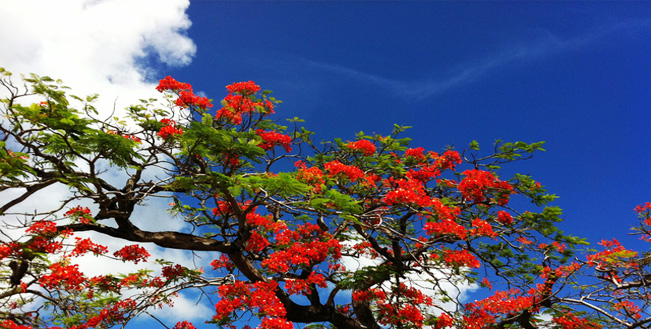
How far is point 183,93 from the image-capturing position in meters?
9.06

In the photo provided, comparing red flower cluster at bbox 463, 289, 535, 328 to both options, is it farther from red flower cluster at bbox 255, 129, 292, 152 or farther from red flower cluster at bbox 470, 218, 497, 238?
red flower cluster at bbox 255, 129, 292, 152

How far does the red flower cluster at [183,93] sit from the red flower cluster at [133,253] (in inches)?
126

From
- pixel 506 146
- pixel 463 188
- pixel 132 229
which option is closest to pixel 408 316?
pixel 463 188

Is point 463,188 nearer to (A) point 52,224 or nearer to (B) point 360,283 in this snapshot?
(B) point 360,283

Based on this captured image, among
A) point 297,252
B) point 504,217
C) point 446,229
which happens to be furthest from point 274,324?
point 504,217

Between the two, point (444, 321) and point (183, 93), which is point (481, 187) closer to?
point (444, 321)

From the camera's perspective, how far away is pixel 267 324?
20.6 feet

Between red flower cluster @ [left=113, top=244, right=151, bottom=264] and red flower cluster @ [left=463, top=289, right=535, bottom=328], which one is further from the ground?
red flower cluster @ [left=113, top=244, right=151, bottom=264]

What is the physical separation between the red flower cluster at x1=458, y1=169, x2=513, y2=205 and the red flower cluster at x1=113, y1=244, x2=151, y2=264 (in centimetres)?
650

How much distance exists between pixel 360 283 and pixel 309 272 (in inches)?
43.5

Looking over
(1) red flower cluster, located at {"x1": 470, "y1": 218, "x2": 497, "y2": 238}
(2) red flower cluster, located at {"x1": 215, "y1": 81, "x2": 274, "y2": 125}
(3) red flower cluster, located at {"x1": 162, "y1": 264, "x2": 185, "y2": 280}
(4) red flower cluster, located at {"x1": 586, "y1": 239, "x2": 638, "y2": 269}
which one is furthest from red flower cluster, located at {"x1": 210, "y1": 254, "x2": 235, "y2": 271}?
(4) red flower cluster, located at {"x1": 586, "y1": 239, "x2": 638, "y2": 269}

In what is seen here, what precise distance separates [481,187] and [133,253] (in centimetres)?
706

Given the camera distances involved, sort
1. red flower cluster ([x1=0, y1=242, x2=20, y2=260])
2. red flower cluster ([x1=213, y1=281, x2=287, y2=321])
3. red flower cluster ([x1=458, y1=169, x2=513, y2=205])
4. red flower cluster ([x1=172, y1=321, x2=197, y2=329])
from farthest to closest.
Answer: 1. red flower cluster ([x1=458, y1=169, x2=513, y2=205])
2. red flower cluster ([x1=172, y1=321, x2=197, y2=329])
3. red flower cluster ([x1=213, y1=281, x2=287, y2=321])
4. red flower cluster ([x1=0, y1=242, x2=20, y2=260])

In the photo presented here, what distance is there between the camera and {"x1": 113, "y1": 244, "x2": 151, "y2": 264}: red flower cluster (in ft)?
25.5
